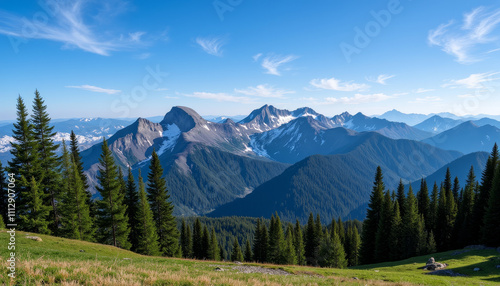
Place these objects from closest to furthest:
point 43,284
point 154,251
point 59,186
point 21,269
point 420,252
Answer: point 43,284
point 21,269
point 59,186
point 154,251
point 420,252

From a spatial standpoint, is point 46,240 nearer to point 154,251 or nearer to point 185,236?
point 154,251

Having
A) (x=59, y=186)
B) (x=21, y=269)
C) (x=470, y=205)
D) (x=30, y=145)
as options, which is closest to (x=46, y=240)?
(x=59, y=186)

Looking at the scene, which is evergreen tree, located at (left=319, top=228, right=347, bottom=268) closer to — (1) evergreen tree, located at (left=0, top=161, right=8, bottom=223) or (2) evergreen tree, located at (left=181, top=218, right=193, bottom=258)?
(2) evergreen tree, located at (left=181, top=218, right=193, bottom=258)

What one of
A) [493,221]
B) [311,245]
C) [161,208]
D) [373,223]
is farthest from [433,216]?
[161,208]

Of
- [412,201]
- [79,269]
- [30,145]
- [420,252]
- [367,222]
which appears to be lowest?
[420,252]

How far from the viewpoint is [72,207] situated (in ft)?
132

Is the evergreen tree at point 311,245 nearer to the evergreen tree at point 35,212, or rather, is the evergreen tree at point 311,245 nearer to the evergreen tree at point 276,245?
the evergreen tree at point 276,245

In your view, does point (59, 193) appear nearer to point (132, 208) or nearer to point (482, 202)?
point (132, 208)

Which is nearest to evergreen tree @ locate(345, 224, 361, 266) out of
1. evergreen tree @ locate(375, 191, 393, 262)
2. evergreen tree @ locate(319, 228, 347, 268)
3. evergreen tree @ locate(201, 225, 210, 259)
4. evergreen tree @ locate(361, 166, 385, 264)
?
evergreen tree @ locate(361, 166, 385, 264)

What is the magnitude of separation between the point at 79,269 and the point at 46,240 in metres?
28.8

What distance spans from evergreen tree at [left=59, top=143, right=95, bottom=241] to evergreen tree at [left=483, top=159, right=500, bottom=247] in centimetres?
7290

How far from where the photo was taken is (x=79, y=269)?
384 inches

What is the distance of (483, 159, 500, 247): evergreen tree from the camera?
1741 inches

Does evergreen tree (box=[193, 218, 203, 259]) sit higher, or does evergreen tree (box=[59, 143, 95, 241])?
evergreen tree (box=[59, 143, 95, 241])
